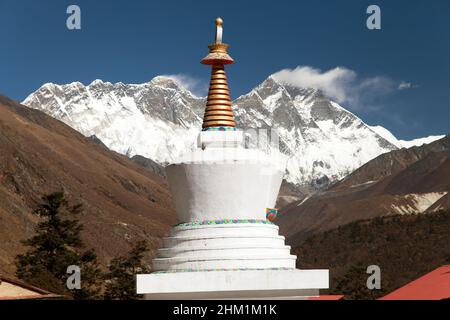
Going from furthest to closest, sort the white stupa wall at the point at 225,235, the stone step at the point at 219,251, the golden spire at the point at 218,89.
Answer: the golden spire at the point at 218,89 → the stone step at the point at 219,251 → the white stupa wall at the point at 225,235

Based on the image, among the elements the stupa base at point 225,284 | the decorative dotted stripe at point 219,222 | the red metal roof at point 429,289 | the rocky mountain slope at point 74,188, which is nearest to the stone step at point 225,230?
the decorative dotted stripe at point 219,222

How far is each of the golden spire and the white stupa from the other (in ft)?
0.09

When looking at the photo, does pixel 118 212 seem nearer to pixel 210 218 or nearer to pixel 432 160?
pixel 432 160

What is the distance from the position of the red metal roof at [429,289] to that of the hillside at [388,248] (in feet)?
135

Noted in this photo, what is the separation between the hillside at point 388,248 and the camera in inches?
2928

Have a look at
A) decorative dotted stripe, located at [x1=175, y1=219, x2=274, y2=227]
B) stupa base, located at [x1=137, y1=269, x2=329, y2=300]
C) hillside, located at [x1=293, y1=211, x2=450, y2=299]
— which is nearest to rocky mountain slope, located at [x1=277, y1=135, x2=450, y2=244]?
hillside, located at [x1=293, y1=211, x2=450, y2=299]

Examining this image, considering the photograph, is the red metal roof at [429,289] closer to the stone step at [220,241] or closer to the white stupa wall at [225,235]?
the white stupa wall at [225,235]

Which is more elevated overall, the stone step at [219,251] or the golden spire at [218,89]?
the golden spire at [218,89]

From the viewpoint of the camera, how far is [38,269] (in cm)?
3312

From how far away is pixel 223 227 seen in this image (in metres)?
19.7

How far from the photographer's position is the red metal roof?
19703 millimetres

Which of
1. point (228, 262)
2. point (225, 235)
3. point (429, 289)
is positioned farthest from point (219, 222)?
point (429, 289)
